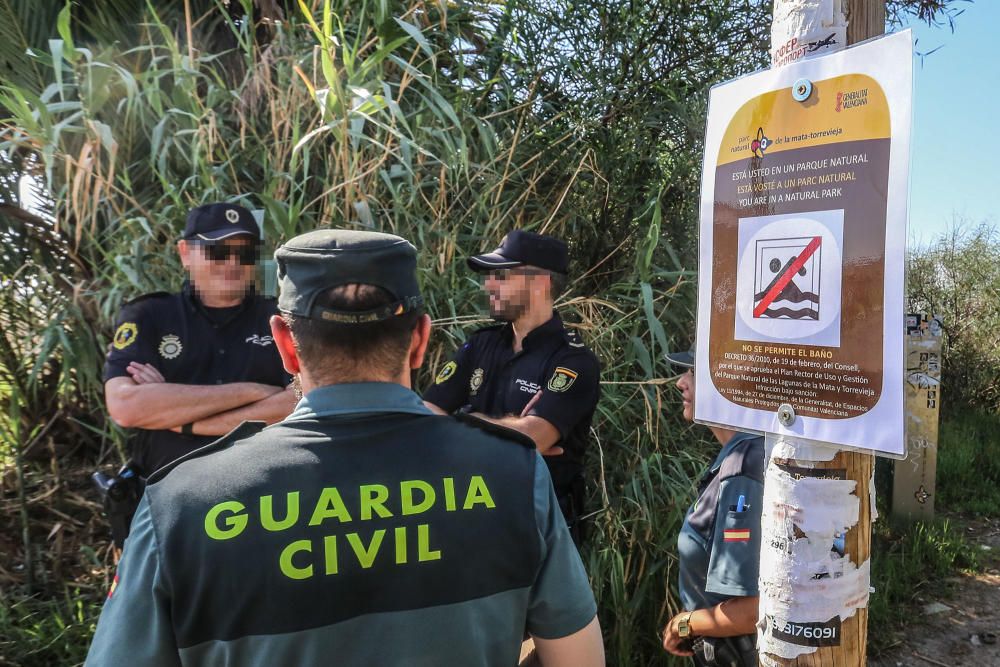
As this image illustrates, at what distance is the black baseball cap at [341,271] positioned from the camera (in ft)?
3.51

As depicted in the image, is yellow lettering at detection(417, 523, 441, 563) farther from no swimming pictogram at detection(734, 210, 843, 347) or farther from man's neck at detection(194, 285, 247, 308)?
man's neck at detection(194, 285, 247, 308)

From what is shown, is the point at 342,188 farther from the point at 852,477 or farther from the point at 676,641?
the point at 852,477

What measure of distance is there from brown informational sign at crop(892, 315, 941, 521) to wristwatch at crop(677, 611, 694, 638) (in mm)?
3645

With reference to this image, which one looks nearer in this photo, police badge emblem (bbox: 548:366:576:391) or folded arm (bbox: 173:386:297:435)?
folded arm (bbox: 173:386:297:435)

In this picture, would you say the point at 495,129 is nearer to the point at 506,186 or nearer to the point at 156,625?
the point at 506,186

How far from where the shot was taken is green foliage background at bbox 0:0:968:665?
2.76 m

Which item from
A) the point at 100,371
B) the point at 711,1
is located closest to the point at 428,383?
the point at 100,371

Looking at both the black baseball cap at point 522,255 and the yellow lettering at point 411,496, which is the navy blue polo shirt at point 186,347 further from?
the yellow lettering at point 411,496

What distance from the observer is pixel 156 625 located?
36.7 inches

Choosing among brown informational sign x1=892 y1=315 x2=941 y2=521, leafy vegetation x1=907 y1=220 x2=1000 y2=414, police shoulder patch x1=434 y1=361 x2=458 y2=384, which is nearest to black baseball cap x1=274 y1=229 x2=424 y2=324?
police shoulder patch x1=434 y1=361 x2=458 y2=384

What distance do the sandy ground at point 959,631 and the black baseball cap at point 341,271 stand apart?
3.52 meters

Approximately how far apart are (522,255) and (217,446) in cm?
175

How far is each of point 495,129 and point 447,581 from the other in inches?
118

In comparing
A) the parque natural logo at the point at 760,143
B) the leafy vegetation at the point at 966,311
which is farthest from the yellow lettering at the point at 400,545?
the leafy vegetation at the point at 966,311
